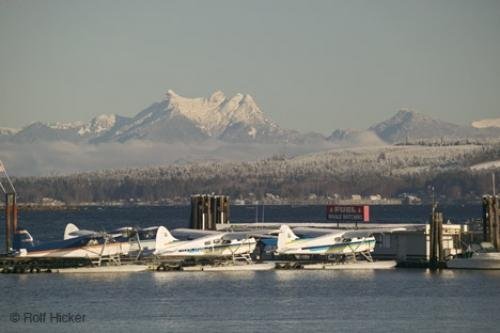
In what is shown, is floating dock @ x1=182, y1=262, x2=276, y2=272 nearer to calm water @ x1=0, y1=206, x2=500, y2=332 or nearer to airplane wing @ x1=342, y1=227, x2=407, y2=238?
calm water @ x1=0, y1=206, x2=500, y2=332

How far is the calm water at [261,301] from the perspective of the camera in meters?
69.8

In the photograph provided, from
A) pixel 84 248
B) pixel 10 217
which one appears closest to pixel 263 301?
pixel 84 248

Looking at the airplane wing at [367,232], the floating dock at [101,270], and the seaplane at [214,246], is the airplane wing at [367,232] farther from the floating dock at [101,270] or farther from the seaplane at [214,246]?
the floating dock at [101,270]

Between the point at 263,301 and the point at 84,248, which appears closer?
the point at 263,301

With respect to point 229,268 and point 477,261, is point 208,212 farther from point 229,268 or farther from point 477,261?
point 477,261

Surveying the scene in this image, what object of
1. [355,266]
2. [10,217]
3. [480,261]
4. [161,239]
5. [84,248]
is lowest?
[355,266]

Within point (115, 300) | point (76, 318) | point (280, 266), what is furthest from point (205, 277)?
point (76, 318)

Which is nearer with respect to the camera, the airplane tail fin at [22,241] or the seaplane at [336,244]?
the seaplane at [336,244]

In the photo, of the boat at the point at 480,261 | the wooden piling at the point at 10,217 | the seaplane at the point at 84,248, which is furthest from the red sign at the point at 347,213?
the wooden piling at the point at 10,217

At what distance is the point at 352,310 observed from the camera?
76062 millimetres

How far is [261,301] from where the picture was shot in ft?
262

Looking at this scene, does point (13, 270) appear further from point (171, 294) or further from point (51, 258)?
point (171, 294)

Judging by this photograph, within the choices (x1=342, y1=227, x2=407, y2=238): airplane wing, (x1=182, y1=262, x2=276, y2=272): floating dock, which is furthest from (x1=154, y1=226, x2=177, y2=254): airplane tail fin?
(x1=342, y1=227, x2=407, y2=238): airplane wing

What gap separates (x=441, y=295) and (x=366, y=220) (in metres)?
30.5
